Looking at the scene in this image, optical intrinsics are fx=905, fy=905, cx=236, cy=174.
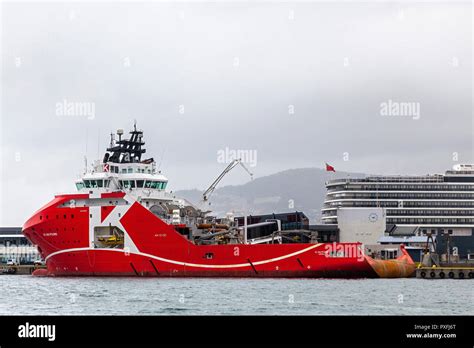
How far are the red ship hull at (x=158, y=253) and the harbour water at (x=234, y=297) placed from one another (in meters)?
1.48

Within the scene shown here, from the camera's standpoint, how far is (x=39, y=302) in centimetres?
3225

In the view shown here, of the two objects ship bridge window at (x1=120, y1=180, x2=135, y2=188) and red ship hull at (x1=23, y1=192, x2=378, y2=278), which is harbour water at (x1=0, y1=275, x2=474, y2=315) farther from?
ship bridge window at (x1=120, y1=180, x2=135, y2=188)

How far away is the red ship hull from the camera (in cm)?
4466

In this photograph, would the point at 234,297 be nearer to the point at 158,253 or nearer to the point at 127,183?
the point at 158,253

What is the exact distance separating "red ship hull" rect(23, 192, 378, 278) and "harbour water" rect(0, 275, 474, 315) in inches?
58.3

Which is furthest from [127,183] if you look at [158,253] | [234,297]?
[234,297]

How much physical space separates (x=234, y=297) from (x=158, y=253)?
13779 millimetres

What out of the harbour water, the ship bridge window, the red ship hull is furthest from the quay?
the ship bridge window

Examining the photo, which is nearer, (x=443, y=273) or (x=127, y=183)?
(x=127, y=183)

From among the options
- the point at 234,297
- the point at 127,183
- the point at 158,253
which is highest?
the point at 127,183

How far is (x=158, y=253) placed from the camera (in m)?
45.6
